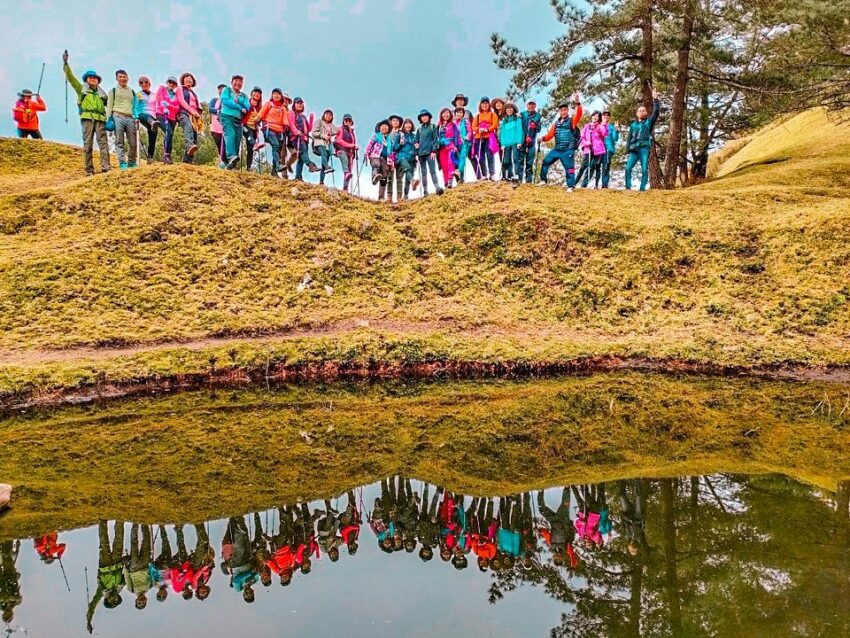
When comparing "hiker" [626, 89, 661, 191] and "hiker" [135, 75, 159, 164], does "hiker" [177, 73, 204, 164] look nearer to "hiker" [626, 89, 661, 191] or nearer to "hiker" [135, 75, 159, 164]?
"hiker" [135, 75, 159, 164]

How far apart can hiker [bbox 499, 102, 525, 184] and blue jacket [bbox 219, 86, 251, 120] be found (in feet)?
26.9

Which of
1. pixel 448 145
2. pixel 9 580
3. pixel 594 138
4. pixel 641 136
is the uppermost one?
pixel 448 145

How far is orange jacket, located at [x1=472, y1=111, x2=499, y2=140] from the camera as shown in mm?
18844

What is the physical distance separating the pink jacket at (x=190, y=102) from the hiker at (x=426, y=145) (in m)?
6.89

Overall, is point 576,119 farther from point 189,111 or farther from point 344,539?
point 344,539

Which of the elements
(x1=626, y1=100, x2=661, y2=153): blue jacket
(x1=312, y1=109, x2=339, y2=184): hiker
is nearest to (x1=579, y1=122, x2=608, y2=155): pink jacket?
(x1=626, y1=100, x2=661, y2=153): blue jacket

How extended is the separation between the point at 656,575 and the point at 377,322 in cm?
990

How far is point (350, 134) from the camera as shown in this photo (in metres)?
19.4

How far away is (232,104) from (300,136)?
2.34 metres

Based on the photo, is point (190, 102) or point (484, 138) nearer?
point (190, 102)

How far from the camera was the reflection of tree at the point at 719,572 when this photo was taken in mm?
4086

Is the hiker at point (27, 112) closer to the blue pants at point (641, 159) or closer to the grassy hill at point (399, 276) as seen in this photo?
the grassy hill at point (399, 276)

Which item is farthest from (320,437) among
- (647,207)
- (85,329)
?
(647,207)

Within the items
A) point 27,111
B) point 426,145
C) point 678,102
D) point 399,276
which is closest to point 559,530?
point 399,276
